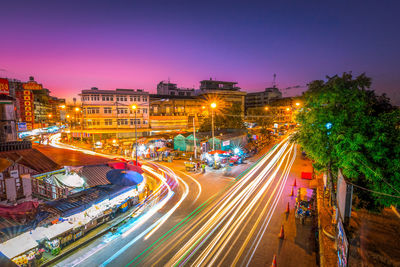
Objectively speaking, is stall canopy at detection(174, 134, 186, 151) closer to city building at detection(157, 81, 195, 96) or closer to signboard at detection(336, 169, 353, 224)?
signboard at detection(336, 169, 353, 224)

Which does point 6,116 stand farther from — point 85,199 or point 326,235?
point 326,235

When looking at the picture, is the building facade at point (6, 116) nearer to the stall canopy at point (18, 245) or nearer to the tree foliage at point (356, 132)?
the stall canopy at point (18, 245)

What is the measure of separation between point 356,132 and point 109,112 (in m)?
42.8

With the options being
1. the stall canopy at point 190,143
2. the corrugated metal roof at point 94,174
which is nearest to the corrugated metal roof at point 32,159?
the corrugated metal roof at point 94,174

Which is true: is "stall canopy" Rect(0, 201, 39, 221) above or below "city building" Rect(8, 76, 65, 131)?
below

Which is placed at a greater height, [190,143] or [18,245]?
[190,143]

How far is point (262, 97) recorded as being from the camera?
9681cm

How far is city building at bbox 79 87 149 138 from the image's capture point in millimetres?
41188

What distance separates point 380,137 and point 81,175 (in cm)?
1597

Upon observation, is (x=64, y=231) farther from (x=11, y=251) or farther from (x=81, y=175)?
(x=81, y=175)

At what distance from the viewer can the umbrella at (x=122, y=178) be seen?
43.4 ft

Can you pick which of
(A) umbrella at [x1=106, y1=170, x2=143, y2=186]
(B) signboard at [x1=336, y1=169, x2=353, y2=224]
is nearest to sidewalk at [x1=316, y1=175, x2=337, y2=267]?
(B) signboard at [x1=336, y1=169, x2=353, y2=224]

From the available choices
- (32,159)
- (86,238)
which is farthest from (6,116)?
(86,238)

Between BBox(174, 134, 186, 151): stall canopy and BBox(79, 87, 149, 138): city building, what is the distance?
13.5 meters
